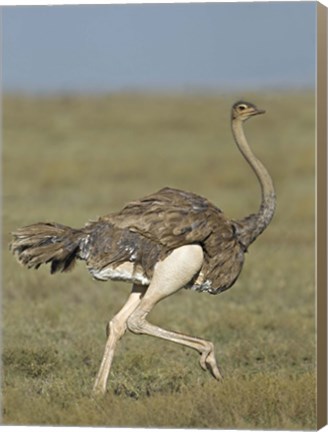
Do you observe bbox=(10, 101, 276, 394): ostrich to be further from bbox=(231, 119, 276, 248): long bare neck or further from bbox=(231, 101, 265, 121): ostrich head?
bbox=(231, 101, 265, 121): ostrich head

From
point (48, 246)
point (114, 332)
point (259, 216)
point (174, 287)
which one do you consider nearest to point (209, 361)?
point (174, 287)

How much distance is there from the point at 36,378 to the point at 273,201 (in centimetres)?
198

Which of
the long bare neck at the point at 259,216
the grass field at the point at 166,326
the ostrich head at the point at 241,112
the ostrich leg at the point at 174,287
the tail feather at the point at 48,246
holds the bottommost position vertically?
the grass field at the point at 166,326

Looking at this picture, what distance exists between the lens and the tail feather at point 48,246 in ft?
30.5

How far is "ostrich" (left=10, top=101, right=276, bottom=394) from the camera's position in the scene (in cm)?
901

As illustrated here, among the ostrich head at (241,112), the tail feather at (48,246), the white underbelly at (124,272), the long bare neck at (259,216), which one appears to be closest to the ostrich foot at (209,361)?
the white underbelly at (124,272)

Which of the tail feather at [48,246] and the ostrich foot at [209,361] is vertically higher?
the tail feather at [48,246]

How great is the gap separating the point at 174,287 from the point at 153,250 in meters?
0.26

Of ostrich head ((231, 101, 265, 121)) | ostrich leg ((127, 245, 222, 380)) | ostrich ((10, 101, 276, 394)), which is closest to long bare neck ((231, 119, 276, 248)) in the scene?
ostrich ((10, 101, 276, 394))

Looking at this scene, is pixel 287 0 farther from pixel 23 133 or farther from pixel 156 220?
pixel 23 133

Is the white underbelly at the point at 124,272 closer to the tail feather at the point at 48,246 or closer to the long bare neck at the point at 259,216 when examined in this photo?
the tail feather at the point at 48,246

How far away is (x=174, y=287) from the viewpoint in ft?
29.6

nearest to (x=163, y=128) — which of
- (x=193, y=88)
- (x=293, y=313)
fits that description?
(x=193, y=88)

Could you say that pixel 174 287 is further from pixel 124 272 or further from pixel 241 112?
pixel 241 112
